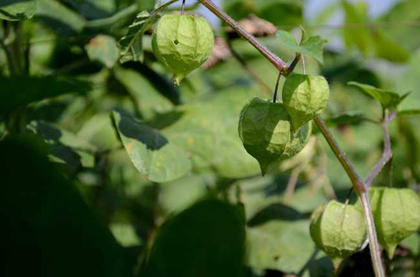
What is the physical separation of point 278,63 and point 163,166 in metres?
0.30

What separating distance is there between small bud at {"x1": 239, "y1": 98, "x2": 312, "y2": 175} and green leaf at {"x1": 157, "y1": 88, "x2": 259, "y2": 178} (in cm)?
43

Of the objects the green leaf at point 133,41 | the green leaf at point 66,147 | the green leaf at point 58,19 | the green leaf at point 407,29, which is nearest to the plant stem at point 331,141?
the green leaf at point 133,41

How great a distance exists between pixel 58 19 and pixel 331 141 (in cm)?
67

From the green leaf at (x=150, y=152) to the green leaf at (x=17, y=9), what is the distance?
8.7 inches

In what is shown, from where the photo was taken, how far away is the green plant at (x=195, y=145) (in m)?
0.52

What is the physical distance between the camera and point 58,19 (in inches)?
50.1

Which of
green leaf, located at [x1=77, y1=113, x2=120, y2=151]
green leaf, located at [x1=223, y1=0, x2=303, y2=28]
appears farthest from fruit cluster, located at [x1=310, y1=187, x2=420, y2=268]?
green leaf, located at [x1=223, y1=0, x2=303, y2=28]

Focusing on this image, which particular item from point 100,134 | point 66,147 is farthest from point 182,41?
point 100,134

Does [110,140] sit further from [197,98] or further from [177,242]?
[177,242]

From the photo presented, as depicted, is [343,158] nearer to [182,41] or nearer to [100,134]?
[182,41]

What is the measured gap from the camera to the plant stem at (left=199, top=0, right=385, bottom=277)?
0.82 meters

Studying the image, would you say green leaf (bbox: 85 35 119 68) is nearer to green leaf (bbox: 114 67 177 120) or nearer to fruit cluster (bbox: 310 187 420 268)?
green leaf (bbox: 114 67 177 120)

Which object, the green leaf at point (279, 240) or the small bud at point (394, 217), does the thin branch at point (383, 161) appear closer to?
the small bud at point (394, 217)

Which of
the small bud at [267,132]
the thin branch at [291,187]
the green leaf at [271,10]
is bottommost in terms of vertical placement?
the thin branch at [291,187]
